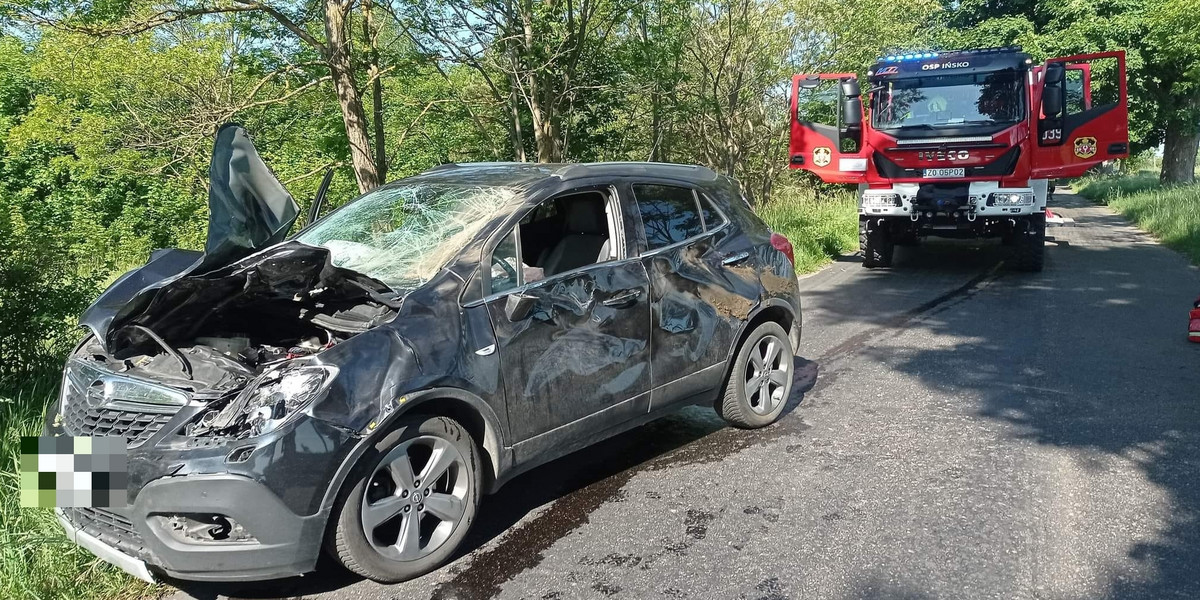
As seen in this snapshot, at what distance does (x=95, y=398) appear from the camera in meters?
3.37

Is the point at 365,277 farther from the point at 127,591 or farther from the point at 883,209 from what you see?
the point at 883,209

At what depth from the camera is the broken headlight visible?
9.95 feet

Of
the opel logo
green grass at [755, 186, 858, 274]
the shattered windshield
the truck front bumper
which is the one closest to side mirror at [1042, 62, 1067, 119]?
the truck front bumper

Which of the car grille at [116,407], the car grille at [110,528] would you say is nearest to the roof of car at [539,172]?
the car grille at [116,407]

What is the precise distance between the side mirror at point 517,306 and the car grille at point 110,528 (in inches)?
64.1

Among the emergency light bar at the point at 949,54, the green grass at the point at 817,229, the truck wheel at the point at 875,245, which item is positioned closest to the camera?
the emergency light bar at the point at 949,54

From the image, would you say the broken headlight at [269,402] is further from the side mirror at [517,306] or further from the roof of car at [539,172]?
the roof of car at [539,172]

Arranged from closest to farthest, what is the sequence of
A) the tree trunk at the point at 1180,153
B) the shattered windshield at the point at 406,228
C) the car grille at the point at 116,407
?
1. the car grille at the point at 116,407
2. the shattered windshield at the point at 406,228
3. the tree trunk at the point at 1180,153

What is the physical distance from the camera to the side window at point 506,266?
3813 millimetres

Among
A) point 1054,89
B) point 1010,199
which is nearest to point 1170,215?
point 1054,89

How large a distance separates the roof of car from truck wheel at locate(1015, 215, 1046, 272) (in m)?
7.91

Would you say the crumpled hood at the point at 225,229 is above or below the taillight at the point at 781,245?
above

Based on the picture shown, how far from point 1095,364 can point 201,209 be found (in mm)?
14963

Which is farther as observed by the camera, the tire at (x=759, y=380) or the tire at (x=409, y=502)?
the tire at (x=759, y=380)
